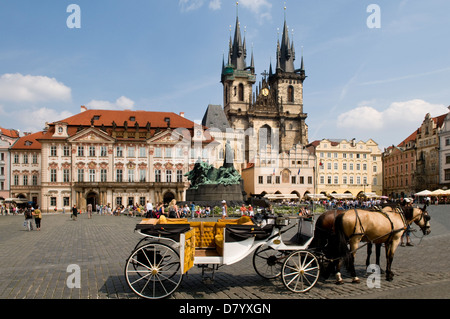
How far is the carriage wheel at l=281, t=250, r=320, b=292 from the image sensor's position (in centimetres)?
653

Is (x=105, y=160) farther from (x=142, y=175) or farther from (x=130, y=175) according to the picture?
(x=142, y=175)

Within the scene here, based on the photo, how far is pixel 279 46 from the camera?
312ft

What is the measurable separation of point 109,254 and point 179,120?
48.0 m

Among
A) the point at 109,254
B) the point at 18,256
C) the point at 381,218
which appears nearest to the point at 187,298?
the point at 381,218

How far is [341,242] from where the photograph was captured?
701cm

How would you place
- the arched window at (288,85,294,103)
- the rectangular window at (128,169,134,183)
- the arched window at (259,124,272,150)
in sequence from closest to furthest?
the rectangular window at (128,169,134,183) < the arched window at (259,124,272,150) < the arched window at (288,85,294,103)

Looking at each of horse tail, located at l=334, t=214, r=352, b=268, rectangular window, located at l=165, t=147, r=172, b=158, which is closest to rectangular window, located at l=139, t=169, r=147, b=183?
rectangular window, located at l=165, t=147, r=172, b=158

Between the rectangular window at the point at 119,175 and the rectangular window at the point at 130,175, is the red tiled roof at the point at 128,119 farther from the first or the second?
the rectangular window at the point at 119,175

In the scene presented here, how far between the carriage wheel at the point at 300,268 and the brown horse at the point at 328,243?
13.6 inches

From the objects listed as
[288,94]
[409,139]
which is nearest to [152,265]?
[409,139]

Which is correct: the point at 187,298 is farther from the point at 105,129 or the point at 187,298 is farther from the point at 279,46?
the point at 279,46

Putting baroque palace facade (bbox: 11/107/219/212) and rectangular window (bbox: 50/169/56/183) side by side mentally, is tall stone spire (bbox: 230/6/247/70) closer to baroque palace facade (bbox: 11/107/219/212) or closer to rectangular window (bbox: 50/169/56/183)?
baroque palace facade (bbox: 11/107/219/212)

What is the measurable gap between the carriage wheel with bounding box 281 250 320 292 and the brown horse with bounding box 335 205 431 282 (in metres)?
0.57

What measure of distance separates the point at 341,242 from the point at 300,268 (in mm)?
903
